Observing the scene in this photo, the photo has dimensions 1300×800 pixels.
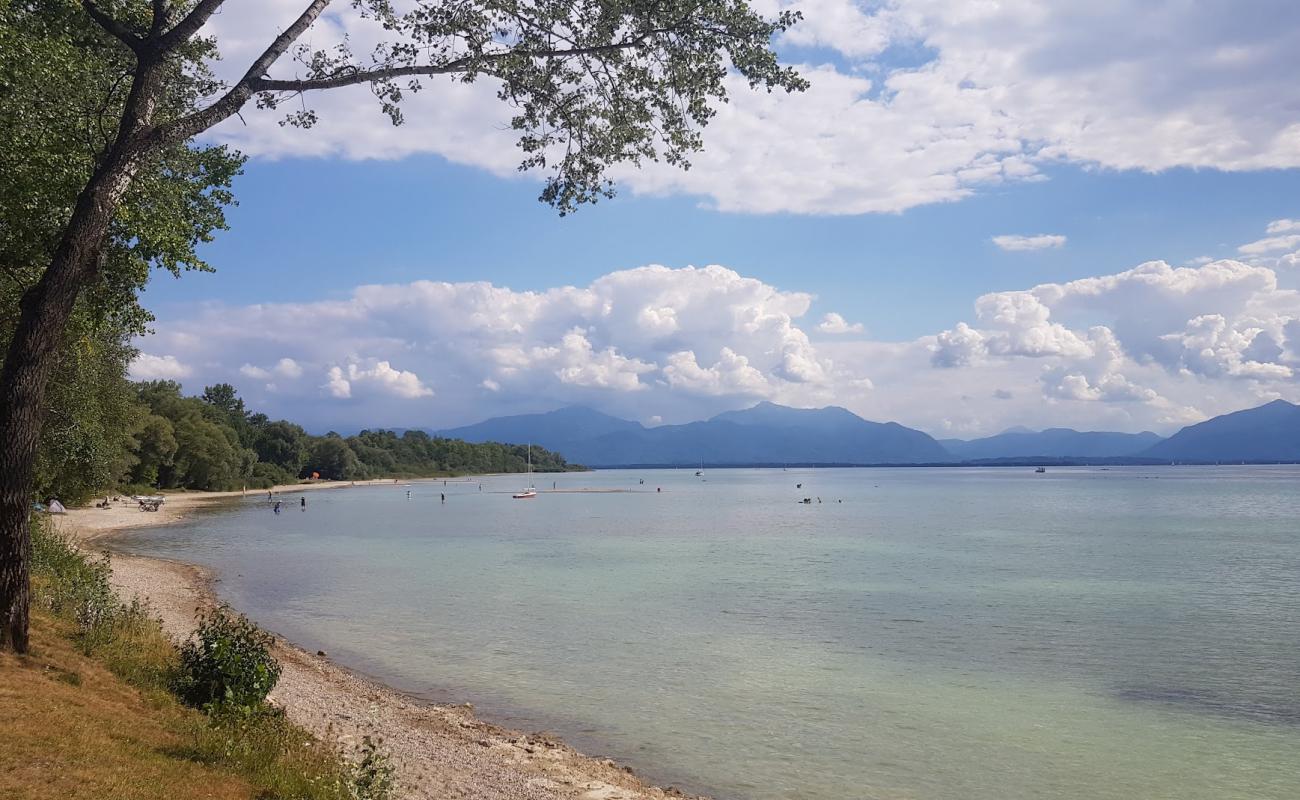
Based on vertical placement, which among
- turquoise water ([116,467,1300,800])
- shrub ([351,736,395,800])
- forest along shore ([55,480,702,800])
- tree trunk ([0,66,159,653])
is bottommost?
turquoise water ([116,467,1300,800])

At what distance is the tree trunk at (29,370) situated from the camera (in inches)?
464

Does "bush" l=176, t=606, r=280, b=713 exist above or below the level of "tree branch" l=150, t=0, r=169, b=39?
below

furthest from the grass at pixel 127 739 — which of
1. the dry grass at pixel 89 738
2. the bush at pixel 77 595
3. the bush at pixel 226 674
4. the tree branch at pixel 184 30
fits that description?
the tree branch at pixel 184 30

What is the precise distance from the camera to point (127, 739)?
10219 millimetres

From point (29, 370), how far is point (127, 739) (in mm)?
5627

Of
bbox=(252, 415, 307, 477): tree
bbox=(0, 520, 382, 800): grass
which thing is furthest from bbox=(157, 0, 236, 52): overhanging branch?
bbox=(252, 415, 307, 477): tree

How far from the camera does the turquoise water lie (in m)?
17.3

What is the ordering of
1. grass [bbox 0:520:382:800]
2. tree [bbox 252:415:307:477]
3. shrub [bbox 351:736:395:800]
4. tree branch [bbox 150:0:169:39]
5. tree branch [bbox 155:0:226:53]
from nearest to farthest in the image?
grass [bbox 0:520:382:800] → shrub [bbox 351:736:395:800] → tree branch [bbox 155:0:226:53] → tree branch [bbox 150:0:169:39] → tree [bbox 252:415:307:477]

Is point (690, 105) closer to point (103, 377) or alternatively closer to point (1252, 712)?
point (1252, 712)

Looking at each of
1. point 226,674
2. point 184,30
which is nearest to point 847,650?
point 226,674

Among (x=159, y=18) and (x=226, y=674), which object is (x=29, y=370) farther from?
(x=159, y=18)

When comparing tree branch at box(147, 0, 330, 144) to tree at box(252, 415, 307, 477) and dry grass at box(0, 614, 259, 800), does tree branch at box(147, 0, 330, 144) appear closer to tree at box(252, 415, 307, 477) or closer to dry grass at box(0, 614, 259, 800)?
dry grass at box(0, 614, 259, 800)

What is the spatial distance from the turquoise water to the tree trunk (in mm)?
10894

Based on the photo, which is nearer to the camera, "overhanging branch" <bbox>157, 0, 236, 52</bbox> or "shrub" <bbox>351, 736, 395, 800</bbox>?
"shrub" <bbox>351, 736, 395, 800</bbox>
